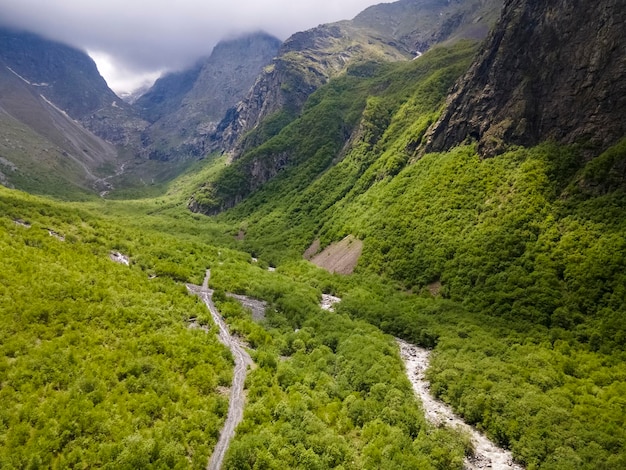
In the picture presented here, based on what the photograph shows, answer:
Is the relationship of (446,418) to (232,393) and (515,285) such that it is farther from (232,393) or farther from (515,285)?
(515,285)

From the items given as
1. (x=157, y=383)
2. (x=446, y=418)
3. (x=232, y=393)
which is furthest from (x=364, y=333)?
(x=157, y=383)

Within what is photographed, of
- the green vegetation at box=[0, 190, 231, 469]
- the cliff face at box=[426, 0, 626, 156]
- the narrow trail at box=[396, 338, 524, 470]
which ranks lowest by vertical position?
the narrow trail at box=[396, 338, 524, 470]

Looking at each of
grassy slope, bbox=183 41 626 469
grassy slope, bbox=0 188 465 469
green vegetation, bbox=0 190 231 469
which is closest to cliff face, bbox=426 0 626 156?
grassy slope, bbox=183 41 626 469

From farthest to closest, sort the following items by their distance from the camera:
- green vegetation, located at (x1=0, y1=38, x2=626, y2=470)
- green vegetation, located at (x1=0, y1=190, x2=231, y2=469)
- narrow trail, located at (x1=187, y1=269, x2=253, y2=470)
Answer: narrow trail, located at (x1=187, y1=269, x2=253, y2=470), green vegetation, located at (x1=0, y1=38, x2=626, y2=470), green vegetation, located at (x1=0, y1=190, x2=231, y2=469)

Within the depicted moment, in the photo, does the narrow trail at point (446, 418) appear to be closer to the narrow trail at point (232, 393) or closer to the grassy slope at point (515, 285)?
the grassy slope at point (515, 285)

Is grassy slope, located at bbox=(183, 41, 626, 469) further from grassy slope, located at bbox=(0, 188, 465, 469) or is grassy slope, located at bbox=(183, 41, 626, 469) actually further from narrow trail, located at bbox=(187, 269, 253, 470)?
narrow trail, located at bbox=(187, 269, 253, 470)
